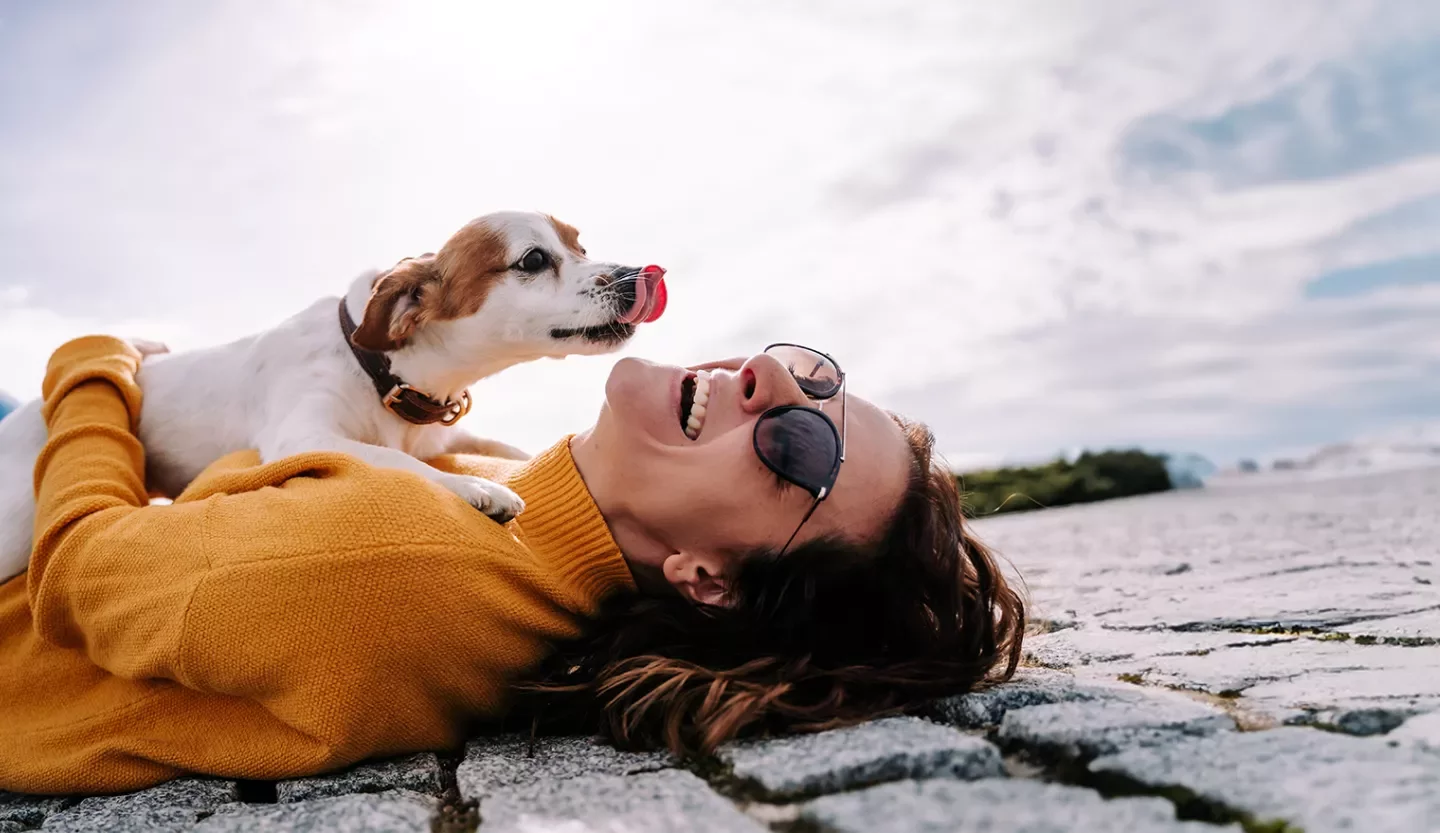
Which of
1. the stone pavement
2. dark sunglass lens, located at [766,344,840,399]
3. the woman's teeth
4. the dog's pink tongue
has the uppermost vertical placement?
the dog's pink tongue

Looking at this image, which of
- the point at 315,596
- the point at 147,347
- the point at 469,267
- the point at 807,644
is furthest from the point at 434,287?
the point at 807,644

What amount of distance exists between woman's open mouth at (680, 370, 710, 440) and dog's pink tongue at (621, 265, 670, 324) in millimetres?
902

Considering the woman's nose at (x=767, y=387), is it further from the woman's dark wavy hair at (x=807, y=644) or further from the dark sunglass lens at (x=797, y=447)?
the woman's dark wavy hair at (x=807, y=644)

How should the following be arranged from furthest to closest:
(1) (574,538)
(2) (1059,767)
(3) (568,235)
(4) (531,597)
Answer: (3) (568,235) → (1) (574,538) → (4) (531,597) → (2) (1059,767)

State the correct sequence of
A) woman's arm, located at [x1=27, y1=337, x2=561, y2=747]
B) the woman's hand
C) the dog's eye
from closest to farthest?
1. woman's arm, located at [x1=27, y1=337, x2=561, y2=747]
2. the dog's eye
3. the woman's hand

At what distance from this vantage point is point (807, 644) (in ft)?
6.48

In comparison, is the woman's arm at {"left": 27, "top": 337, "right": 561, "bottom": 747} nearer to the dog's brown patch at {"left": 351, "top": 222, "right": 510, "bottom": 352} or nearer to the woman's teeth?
the woman's teeth

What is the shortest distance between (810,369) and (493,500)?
69 centimetres

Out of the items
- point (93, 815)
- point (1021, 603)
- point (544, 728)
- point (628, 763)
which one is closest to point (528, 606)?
point (544, 728)

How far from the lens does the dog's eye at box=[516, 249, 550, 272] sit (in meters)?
3.10

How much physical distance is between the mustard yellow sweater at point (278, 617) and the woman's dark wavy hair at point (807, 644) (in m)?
0.13

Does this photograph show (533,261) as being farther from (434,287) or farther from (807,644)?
(807,644)

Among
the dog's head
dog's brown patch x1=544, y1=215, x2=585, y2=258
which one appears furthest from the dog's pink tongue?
dog's brown patch x1=544, y1=215, x2=585, y2=258

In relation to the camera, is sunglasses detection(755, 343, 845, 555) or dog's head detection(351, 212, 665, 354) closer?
sunglasses detection(755, 343, 845, 555)
